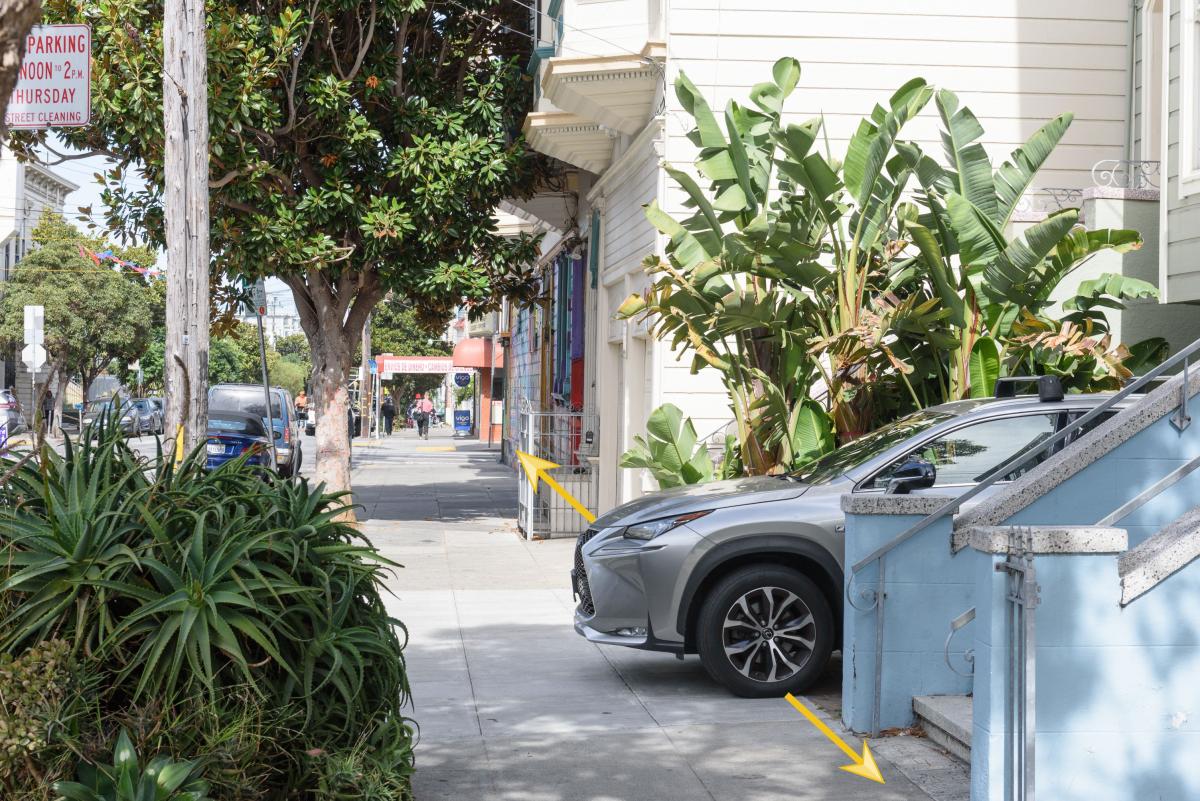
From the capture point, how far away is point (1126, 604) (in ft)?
17.3

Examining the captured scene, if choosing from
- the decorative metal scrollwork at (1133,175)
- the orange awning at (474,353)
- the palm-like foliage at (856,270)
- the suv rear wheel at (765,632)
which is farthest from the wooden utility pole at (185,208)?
the orange awning at (474,353)

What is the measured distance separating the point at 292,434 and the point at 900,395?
17.1 meters

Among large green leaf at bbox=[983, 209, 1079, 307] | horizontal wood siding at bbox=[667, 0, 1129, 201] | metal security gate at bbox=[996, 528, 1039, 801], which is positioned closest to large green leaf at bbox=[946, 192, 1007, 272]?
large green leaf at bbox=[983, 209, 1079, 307]

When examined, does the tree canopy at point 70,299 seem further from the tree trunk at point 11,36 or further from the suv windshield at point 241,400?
the tree trunk at point 11,36

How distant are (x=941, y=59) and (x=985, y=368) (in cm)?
642

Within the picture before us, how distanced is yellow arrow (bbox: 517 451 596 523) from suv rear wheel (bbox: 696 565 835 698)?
8.72 metres

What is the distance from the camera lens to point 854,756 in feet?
22.8

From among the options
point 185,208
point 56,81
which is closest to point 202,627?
point 56,81

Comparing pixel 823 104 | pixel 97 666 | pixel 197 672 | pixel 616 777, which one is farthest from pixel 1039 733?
pixel 823 104

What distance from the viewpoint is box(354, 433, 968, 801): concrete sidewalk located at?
21.0 ft

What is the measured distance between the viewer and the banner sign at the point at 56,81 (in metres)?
8.03

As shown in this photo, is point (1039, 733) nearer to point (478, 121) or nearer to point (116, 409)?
point (116, 409)

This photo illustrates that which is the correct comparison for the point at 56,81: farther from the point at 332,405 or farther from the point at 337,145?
the point at 332,405

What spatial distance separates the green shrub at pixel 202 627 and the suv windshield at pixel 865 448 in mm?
3709
